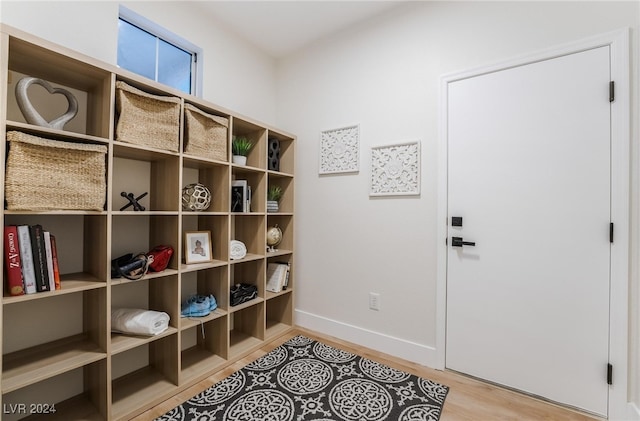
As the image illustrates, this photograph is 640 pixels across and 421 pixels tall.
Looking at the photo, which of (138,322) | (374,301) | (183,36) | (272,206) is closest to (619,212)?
(374,301)

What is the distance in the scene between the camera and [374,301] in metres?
2.25

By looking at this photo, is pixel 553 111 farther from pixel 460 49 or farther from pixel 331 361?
pixel 331 361

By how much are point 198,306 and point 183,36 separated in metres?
1.99

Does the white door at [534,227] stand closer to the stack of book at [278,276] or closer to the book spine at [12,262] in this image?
the stack of book at [278,276]

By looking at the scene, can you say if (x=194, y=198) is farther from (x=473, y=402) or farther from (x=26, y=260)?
(x=473, y=402)

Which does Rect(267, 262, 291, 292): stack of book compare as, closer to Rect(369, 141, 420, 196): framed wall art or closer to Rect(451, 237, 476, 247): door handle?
Rect(369, 141, 420, 196): framed wall art

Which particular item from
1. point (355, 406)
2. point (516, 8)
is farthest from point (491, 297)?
point (516, 8)

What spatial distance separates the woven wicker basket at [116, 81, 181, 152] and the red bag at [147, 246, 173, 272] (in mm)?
602

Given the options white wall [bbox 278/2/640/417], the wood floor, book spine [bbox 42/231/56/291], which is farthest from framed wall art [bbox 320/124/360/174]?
book spine [bbox 42/231/56/291]

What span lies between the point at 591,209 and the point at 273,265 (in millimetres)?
2255

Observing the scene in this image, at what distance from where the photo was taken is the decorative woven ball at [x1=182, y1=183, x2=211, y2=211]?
6.12 ft

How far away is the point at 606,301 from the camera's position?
58.4 inches

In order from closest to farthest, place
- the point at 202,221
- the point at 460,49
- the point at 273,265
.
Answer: the point at 460,49 < the point at 202,221 < the point at 273,265

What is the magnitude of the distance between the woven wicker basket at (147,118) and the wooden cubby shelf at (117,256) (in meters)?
0.02
